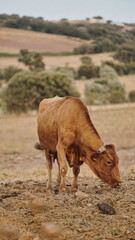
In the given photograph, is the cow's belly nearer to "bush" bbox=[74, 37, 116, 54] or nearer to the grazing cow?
the grazing cow

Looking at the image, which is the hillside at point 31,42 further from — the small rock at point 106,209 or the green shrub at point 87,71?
the small rock at point 106,209

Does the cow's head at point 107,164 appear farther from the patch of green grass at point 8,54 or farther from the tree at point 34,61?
the patch of green grass at point 8,54

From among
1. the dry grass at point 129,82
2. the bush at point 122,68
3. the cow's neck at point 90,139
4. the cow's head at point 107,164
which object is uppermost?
the cow's neck at point 90,139

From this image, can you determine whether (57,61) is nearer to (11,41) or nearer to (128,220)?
(11,41)

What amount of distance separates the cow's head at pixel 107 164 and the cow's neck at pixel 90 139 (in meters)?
0.18

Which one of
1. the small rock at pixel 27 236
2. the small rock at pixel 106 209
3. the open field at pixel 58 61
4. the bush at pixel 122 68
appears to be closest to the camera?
the small rock at pixel 27 236

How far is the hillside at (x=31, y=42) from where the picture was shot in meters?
118

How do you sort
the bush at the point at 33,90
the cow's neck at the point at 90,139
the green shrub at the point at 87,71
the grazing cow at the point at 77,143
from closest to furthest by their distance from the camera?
the grazing cow at the point at 77,143, the cow's neck at the point at 90,139, the bush at the point at 33,90, the green shrub at the point at 87,71

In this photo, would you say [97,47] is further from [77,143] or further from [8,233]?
[8,233]

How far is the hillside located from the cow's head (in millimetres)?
110428

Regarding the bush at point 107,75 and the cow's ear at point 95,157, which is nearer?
the cow's ear at point 95,157

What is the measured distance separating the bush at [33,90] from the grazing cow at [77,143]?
35.4 m

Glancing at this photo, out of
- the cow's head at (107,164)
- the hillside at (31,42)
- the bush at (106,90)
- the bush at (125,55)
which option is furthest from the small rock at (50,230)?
the bush at (125,55)

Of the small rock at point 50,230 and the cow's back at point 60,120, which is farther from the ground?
the cow's back at point 60,120
